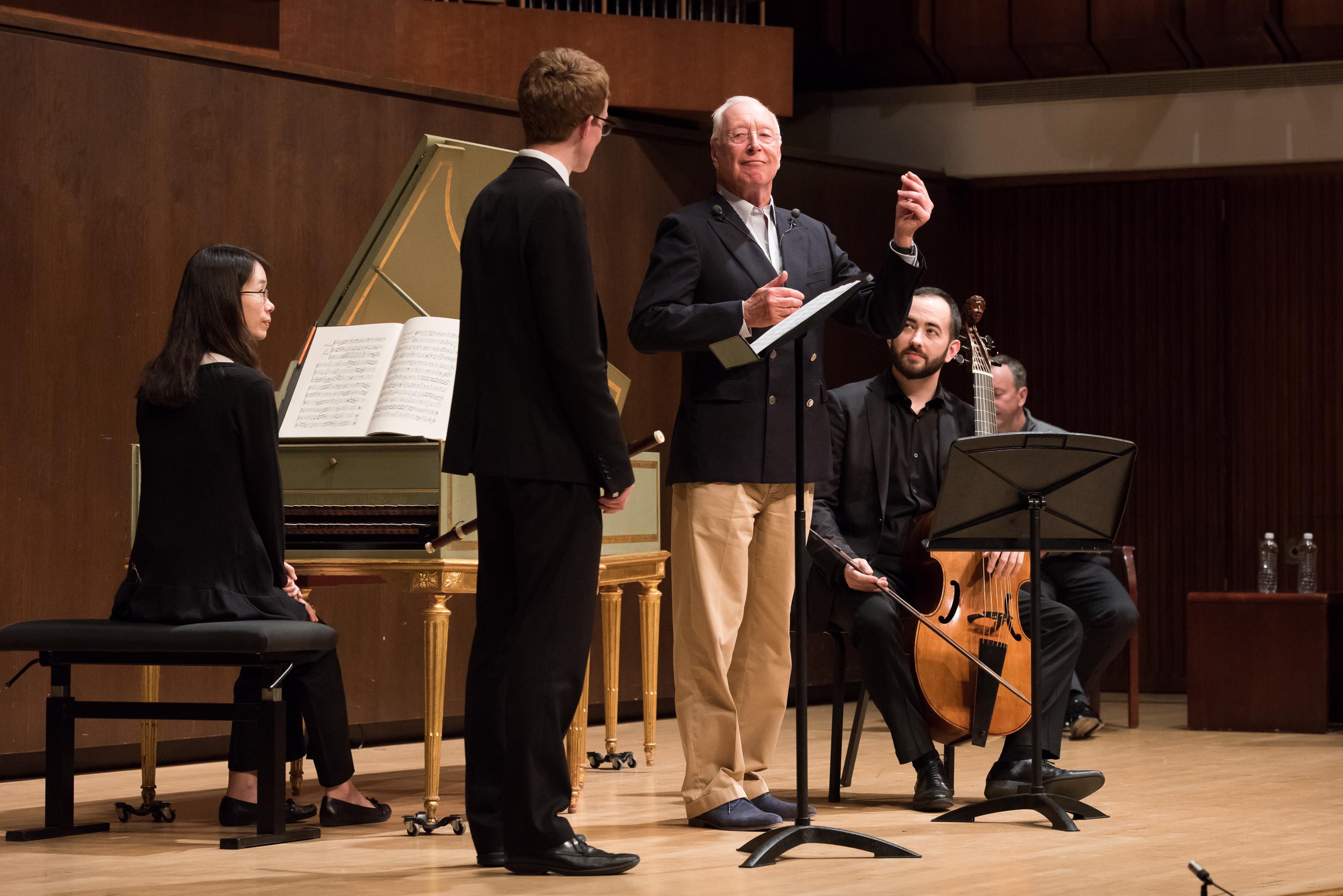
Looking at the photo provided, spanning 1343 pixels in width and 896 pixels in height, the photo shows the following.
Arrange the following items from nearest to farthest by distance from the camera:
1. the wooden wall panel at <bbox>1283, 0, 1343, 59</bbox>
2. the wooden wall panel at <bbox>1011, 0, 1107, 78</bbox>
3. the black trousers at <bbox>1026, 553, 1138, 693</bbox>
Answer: the black trousers at <bbox>1026, 553, 1138, 693</bbox>, the wooden wall panel at <bbox>1283, 0, 1343, 59</bbox>, the wooden wall panel at <bbox>1011, 0, 1107, 78</bbox>

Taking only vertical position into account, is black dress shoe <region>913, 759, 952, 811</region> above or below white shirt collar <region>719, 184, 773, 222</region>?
below

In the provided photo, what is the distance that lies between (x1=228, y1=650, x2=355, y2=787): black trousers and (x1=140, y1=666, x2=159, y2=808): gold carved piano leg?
0.33 meters

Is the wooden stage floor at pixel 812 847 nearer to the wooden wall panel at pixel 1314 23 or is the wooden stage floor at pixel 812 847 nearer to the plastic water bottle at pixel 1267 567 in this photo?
the plastic water bottle at pixel 1267 567

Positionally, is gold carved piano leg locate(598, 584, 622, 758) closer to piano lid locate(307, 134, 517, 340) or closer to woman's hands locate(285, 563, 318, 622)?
piano lid locate(307, 134, 517, 340)

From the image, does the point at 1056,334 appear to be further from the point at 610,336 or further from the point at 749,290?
the point at 749,290

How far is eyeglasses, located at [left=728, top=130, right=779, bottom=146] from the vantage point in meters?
3.88

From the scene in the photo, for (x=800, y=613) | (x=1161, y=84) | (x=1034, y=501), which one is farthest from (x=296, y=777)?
(x=1161, y=84)

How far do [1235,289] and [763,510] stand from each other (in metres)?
4.55

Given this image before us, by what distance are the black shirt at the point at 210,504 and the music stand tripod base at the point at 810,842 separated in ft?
4.17

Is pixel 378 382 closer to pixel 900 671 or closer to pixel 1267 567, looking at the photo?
pixel 900 671

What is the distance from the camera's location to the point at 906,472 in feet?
14.9

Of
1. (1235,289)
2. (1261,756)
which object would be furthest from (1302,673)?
(1235,289)

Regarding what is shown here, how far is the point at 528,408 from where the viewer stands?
3154 millimetres

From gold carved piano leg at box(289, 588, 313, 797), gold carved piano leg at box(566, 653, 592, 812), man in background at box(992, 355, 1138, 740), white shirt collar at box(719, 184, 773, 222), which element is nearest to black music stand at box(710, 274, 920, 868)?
white shirt collar at box(719, 184, 773, 222)
